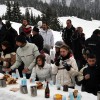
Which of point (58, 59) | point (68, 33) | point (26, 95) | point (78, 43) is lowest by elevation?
point (26, 95)

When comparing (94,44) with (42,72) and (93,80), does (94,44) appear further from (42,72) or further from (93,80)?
(93,80)

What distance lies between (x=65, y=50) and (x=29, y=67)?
1.34 m

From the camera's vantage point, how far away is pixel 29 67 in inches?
259

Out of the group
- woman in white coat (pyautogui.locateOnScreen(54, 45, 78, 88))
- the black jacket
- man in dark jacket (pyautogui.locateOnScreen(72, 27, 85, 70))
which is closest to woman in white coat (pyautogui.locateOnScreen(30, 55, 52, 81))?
woman in white coat (pyautogui.locateOnScreen(54, 45, 78, 88))

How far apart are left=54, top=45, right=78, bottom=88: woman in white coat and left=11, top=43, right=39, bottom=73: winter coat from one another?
943mm

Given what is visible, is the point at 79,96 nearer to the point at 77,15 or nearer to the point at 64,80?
the point at 64,80

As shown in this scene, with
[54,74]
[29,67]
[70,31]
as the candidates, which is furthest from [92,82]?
[70,31]

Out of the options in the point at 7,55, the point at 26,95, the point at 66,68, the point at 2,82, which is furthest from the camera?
the point at 7,55

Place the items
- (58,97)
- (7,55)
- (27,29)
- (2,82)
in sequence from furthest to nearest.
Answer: (27,29) < (7,55) < (2,82) < (58,97)

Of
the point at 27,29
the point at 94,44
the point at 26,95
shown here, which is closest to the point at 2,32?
the point at 27,29

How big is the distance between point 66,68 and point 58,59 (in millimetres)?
359

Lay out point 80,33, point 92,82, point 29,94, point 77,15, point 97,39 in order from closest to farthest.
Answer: point 29,94 < point 92,82 < point 97,39 < point 80,33 < point 77,15

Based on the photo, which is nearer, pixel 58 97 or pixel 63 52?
pixel 58 97

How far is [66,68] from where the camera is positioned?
18.0 ft
